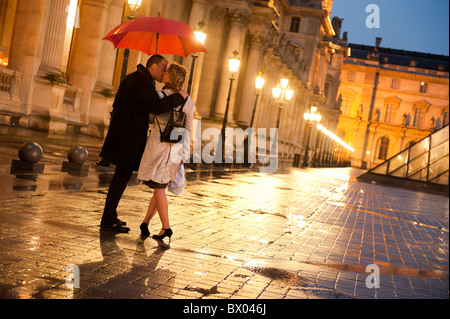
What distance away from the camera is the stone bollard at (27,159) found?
11.0m

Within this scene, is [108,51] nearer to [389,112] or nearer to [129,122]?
[129,122]

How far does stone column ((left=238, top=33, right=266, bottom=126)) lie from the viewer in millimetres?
40812

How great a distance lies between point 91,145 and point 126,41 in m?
11.4

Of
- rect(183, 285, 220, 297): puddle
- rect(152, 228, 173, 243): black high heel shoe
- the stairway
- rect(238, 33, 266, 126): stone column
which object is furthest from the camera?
rect(238, 33, 266, 126): stone column

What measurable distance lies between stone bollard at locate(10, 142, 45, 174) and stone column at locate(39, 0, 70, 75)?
9090 millimetres

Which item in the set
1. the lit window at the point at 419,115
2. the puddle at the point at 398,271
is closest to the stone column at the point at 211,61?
the puddle at the point at 398,271

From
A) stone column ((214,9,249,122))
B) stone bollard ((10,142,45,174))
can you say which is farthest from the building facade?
stone bollard ((10,142,45,174))

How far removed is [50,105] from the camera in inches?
782

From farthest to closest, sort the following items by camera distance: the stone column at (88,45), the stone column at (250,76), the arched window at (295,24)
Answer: the arched window at (295,24) → the stone column at (250,76) → the stone column at (88,45)

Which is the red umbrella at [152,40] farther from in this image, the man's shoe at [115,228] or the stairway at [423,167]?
the stairway at [423,167]

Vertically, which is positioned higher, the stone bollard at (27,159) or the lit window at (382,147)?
the lit window at (382,147)

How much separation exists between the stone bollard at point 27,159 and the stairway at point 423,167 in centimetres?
3316

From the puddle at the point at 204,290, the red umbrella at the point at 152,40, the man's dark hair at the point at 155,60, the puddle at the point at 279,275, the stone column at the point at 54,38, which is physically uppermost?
the stone column at the point at 54,38

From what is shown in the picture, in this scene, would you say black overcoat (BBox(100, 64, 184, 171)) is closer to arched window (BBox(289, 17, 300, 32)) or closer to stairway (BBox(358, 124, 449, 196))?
stairway (BBox(358, 124, 449, 196))
